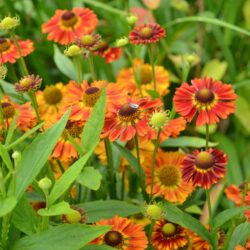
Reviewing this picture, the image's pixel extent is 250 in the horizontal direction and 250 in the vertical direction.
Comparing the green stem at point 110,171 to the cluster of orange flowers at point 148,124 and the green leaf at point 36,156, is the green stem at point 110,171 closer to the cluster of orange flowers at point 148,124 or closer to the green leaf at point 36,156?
the cluster of orange flowers at point 148,124

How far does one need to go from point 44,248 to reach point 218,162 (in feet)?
1.13

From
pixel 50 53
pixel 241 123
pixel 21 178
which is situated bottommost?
pixel 241 123

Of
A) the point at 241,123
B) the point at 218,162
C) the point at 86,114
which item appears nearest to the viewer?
the point at 218,162

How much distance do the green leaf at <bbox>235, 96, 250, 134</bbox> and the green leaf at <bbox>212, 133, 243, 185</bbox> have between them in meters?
0.07

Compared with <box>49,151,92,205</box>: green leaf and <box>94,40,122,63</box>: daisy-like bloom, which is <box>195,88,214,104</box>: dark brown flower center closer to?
<box>49,151,92,205</box>: green leaf

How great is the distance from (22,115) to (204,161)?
45 centimetres

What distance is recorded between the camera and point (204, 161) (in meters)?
1.06

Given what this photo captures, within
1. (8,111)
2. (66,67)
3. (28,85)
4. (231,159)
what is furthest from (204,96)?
(231,159)

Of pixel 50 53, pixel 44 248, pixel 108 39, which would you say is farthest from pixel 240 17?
pixel 44 248

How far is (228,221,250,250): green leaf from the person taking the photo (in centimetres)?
116

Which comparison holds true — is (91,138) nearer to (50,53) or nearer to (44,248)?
(44,248)

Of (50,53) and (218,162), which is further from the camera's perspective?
(50,53)

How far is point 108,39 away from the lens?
7.34 ft

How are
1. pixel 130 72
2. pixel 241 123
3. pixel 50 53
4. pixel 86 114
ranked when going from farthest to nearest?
1. pixel 50 53
2. pixel 241 123
3. pixel 130 72
4. pixel 86 114
